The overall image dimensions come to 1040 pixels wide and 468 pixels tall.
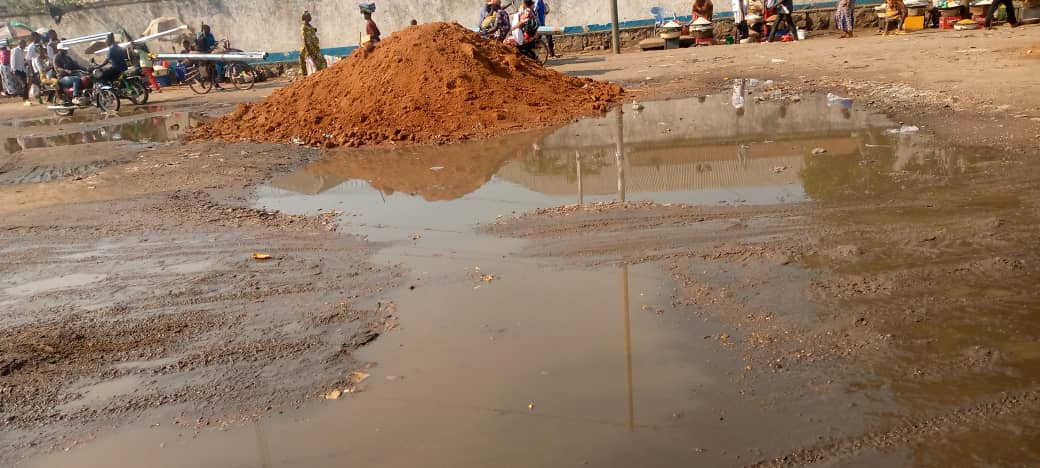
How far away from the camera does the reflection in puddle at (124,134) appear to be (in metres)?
12.8

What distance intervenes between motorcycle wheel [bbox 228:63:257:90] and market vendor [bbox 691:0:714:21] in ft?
37.4

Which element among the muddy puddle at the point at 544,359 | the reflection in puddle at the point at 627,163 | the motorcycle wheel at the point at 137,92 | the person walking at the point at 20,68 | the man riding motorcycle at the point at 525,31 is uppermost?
the person walking at the point at 20,68

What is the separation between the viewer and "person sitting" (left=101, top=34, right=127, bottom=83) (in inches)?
656

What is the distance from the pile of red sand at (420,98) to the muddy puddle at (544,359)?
116 inches

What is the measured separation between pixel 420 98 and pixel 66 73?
1104cm

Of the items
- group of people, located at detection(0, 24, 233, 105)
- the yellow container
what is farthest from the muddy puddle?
group of people, located at detection(0, 24, 233, 105)

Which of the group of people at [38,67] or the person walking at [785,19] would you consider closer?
the group of people at [38,67]

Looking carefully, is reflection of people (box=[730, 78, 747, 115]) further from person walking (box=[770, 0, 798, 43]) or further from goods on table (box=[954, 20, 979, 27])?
goods on table (box=[954, 20, 979, 27])

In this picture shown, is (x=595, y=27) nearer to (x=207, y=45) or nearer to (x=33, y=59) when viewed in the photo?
(x=207, y=45)

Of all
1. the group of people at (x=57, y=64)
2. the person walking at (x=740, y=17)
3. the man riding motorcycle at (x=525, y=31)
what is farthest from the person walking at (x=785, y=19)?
the group of people at (x=57, y=64)

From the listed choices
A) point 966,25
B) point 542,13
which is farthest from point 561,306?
point 542,13

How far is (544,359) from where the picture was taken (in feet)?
12.8

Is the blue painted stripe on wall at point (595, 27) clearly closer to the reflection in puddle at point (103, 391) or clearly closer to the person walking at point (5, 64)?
→ the person walking at point (5, 64)

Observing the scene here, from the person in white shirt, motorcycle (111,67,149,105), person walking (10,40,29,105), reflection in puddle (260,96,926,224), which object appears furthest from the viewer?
person walking (10,40,29,105)
